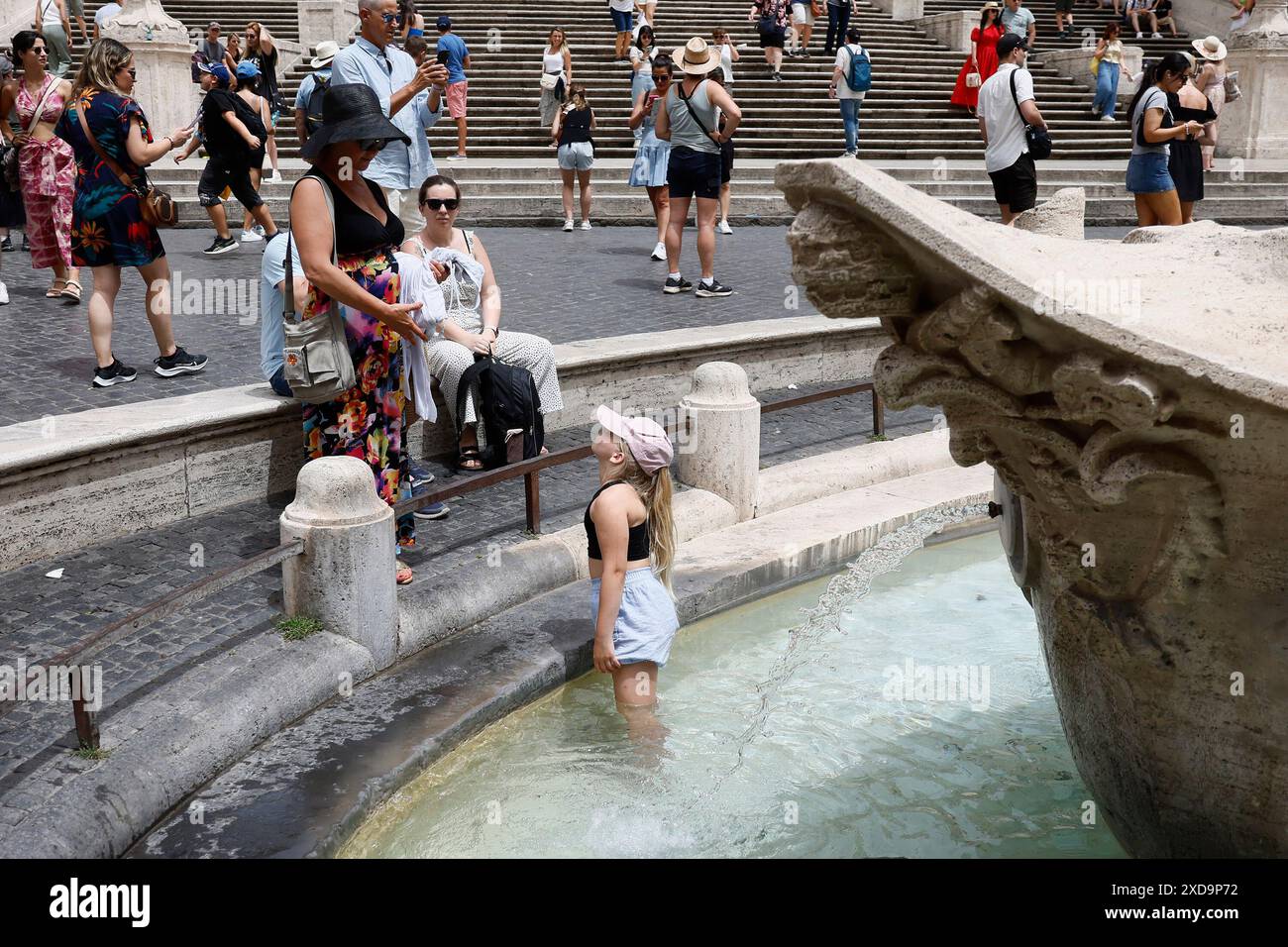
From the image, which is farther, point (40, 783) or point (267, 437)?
point (267, 437)

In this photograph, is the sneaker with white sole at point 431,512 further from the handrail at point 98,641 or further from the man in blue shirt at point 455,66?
the man in blue shirt at point 455,66

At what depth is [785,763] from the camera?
407 centimetres

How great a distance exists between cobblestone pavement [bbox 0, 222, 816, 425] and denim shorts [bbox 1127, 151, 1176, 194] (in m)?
2.26

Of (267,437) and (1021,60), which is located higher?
(1021,60)

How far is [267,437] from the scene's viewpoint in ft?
18.0

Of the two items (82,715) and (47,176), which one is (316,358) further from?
(47,176)

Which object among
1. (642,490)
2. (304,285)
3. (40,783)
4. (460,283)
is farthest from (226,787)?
(460,283)

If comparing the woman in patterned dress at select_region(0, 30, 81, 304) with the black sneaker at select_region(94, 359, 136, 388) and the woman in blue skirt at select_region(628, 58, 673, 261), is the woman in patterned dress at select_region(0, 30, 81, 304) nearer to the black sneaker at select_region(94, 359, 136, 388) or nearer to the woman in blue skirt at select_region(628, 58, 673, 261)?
the black sneaker at select_region(94, 359, 136, 388)

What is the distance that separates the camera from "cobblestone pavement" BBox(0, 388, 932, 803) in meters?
3.67

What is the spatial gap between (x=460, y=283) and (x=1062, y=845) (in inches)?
143

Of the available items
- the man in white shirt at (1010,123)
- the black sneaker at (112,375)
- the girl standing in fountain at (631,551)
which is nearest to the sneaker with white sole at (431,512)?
the girl standing in fountain at (631,551)

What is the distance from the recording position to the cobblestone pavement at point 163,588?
144 inches

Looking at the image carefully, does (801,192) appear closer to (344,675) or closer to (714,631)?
(344,675)

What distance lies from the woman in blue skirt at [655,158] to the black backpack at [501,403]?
5.03 m
